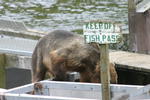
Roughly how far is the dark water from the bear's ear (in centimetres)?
833

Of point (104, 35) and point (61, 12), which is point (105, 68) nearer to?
point (104, 35)

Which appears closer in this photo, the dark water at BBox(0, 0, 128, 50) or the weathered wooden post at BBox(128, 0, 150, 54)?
the weathered wooden post at BBox(128, 0, 150, 54)

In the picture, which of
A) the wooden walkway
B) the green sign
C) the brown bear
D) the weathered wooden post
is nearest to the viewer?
the green sign

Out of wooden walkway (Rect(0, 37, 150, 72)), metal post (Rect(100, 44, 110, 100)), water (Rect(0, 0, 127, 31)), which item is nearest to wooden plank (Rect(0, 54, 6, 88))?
wooden walkway (Rect(0, 37, 150, 72))

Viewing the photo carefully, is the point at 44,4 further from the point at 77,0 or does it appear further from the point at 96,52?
the point at 96,52

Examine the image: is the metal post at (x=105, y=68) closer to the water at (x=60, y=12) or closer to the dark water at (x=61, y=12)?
the dark water at (x=61, y=12)

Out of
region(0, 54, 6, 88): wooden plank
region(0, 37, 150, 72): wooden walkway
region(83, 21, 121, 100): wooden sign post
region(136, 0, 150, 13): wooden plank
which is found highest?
region(136, 0, 150, 13): wooden plank

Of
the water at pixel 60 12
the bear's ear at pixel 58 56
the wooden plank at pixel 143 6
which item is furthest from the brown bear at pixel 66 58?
the water at pixel 60 12

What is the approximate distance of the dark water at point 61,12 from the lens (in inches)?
691

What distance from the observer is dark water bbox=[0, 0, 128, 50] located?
17562 mm

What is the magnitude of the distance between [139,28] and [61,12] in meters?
10.4

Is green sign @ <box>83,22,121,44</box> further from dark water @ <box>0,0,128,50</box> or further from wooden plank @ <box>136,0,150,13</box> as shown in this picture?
dark water @ <box>0,0,128,50</box>

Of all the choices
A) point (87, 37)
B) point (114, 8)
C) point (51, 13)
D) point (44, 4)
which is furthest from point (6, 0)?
point (87, 37)

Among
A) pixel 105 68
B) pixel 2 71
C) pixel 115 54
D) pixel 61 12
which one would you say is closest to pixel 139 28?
pixel 115 54
